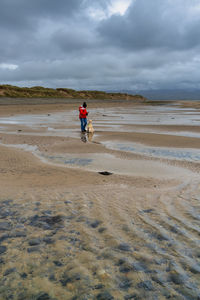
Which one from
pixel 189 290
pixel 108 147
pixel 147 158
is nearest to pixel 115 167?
pixel 147 158

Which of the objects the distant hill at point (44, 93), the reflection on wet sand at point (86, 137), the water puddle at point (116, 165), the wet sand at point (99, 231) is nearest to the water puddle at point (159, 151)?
the wet sand at point (99, 231)

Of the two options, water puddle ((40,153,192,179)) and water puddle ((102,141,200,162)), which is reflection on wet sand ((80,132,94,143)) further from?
water puddle ((40,153,192,179))

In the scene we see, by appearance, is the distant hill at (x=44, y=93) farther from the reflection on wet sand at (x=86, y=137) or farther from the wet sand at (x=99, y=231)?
the wet sand at (x=99, y=231)

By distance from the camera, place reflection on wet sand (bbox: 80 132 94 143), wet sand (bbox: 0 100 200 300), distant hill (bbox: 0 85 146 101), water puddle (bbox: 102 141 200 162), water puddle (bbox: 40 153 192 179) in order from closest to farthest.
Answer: wet sand (bbox: 0 100 200 300)
water puddle (bbox: 40 153 192 179)
water puddle (bbox: 102 141 200 162)
reflection on wet sand (bbox: 80 132 94 143)
distant hill (bbox: 0 85 146 101)

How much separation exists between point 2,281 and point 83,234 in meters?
1.17

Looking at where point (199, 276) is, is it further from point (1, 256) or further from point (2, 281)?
point (1, 256)

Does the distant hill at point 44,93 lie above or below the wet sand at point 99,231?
above

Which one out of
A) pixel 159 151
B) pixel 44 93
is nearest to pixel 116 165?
pixel 159 151

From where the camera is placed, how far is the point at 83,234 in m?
3.25

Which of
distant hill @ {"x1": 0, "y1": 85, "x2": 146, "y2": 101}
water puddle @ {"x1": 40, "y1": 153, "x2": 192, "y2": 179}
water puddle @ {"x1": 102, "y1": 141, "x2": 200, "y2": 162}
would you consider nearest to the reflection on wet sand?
water puddle @ {"x1": 102, "y1": 141, "x2": 200, "y2": 162}

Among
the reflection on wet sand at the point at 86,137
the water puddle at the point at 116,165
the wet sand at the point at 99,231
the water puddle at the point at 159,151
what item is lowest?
the wet sand at the point at 99,231

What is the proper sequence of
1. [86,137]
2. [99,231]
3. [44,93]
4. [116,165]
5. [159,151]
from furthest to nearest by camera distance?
[44,93], [86,137], [159,151], [116,165], [99,231]

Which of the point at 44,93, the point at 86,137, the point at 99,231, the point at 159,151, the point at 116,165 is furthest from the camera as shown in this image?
the point at 44,93

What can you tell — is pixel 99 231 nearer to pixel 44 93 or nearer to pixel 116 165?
pixel 116 165
